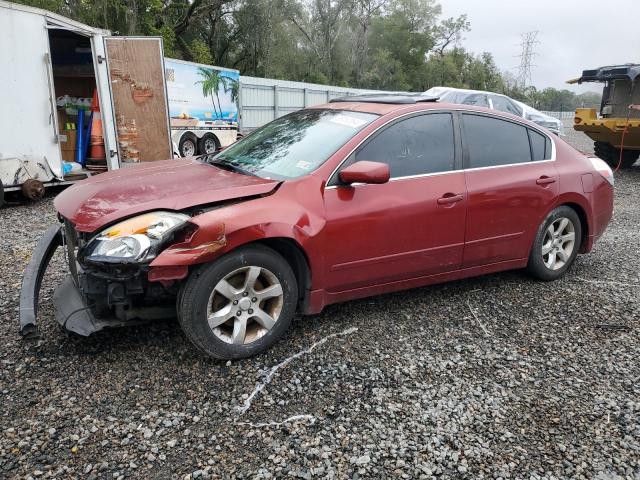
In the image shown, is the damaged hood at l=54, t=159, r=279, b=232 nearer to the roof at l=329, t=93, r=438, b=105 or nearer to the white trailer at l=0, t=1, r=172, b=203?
the roof at l=329, t=93, r=438, b=105

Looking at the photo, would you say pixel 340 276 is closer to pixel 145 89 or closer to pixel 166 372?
pixel 166 372

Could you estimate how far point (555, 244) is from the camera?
15.7 ft

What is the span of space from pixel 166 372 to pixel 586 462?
2276 mm

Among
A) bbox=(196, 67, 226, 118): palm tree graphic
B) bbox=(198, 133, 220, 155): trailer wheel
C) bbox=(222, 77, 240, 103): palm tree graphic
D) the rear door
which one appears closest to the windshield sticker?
the rear door

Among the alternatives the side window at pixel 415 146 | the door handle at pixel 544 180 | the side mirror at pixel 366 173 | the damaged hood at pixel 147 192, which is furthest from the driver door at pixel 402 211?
the door handle at pixel 544 180

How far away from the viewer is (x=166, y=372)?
315cm

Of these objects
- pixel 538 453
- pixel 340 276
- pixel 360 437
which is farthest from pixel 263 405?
pixel 538 453

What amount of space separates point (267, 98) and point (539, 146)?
815 inches

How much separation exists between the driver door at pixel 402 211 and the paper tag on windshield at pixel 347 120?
171 mm

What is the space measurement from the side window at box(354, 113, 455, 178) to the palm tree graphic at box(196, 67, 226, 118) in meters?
13.6

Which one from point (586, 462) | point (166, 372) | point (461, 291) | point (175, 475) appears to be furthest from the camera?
point (461, 291)

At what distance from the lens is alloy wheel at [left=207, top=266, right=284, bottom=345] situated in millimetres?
3154

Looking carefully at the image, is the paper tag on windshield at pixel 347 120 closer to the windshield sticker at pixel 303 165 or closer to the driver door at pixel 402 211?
the driver door at pixel 402 211

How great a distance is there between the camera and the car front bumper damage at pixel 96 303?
2996mm
